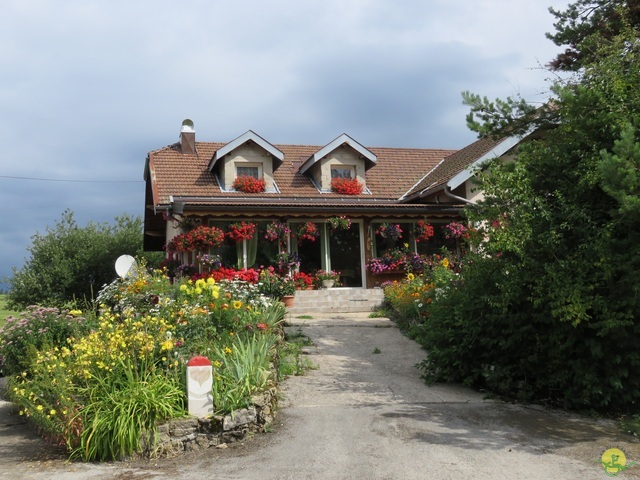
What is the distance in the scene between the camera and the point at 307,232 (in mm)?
16344

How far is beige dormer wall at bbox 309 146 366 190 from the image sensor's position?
63.5 feet

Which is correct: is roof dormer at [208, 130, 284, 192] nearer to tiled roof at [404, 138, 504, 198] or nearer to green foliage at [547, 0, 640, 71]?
tiled roof at [404, 138, 504, 198]

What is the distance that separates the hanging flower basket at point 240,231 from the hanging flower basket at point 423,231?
517 centimetres

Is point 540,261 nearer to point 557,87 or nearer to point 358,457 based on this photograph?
point 557,87

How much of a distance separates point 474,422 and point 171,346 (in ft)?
12.0

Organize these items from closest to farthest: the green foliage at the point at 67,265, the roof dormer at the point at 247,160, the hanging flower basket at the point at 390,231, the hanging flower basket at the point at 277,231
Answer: the hanging flower basket at the point at 277,231, the hanging flower basket at the point at 390,231, the roof dormer at the point at 247,160, the green foliage at the point at 67,265

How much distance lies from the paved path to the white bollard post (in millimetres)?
477

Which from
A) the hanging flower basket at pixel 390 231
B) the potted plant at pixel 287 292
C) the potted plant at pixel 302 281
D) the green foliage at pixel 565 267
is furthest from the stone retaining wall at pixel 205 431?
the hanging flower basket at pixel 390 231

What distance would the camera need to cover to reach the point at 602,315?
6488 mm

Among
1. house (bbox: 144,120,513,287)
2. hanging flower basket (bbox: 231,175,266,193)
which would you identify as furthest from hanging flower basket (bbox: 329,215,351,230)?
hanging flower basket (bbox: 231,175,266,193)

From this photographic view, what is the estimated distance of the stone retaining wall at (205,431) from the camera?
19.3ft

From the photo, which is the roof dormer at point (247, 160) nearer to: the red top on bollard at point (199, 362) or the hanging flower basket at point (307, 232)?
the hanging flower basket at point (307, 232)

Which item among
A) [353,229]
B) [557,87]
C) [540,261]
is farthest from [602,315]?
[353,229]

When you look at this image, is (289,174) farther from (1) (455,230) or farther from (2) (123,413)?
(2) (123,413)
